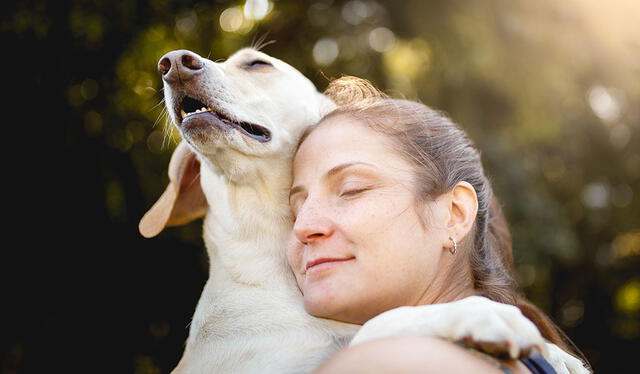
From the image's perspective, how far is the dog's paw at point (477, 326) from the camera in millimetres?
1425

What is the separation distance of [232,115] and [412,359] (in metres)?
1.52

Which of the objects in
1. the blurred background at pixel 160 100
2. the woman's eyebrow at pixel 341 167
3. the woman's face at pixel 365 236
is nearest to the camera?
the woman's face at pixel 365 236

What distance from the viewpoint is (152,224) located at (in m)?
2.90

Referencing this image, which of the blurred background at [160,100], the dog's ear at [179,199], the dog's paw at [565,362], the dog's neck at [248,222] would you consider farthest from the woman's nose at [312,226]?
the blurred background at [160,100]

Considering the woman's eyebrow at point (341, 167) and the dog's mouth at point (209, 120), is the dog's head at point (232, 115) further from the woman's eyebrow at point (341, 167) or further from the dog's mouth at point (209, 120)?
the woman's eyebrow at point (341, 167)

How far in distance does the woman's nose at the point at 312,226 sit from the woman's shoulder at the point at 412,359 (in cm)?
58

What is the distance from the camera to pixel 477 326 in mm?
1462

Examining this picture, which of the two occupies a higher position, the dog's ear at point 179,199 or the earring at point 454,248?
the earring at point 454,248

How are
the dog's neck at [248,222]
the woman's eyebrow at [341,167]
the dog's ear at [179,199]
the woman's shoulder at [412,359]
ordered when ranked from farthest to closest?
1. the dog's ear at [179,199]
2. the dog's neck at [248,222]
3. the woman's eyebrow at [341,167]
4. the woman's shoulder at [412,359]

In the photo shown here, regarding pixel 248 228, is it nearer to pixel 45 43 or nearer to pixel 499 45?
pixel 45 43

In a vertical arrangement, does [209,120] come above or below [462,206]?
below

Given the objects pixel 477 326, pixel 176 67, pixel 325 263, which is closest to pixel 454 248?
pixel 325 263

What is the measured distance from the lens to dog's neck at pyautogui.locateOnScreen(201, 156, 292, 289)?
2.52 metres

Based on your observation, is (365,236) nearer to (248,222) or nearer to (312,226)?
(312,226)
